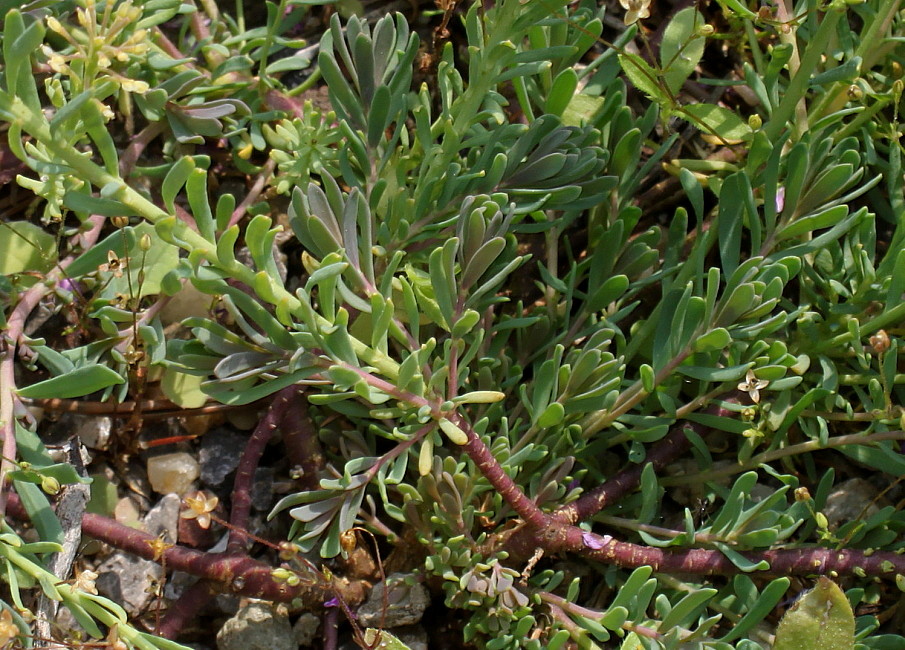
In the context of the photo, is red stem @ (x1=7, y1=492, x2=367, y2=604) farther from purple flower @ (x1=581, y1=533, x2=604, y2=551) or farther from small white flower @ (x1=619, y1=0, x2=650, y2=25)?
small white flower @ (x1=619, y1=0, x2=650, y2=25)

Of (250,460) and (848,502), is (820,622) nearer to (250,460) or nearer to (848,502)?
(848,502)


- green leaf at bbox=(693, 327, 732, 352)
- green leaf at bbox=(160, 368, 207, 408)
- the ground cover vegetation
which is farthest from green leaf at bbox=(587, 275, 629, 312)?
green leaf at bbox=(160, 368, 207, 408)

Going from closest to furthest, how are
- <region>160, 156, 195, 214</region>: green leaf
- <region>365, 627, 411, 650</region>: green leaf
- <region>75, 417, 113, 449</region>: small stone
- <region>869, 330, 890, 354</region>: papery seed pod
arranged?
<region>160, 156, 195, 214</region>: green leaf → <region>869, 330, 890, 354</region>: papery seed pod → <region>365, 627, 411, 650</region>: green leaf → <region>75, 417, 113, 449</region>: small stone

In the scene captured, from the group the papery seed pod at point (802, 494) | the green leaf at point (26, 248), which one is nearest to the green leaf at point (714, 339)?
the papery seed pod at point (802, 494)

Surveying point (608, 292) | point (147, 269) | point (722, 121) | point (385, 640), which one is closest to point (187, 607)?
point (385, 640)

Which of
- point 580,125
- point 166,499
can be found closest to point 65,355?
point 166,499

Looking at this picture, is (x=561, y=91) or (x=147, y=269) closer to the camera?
(x=561, y=91)

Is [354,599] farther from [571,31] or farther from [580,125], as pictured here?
[571,31]
